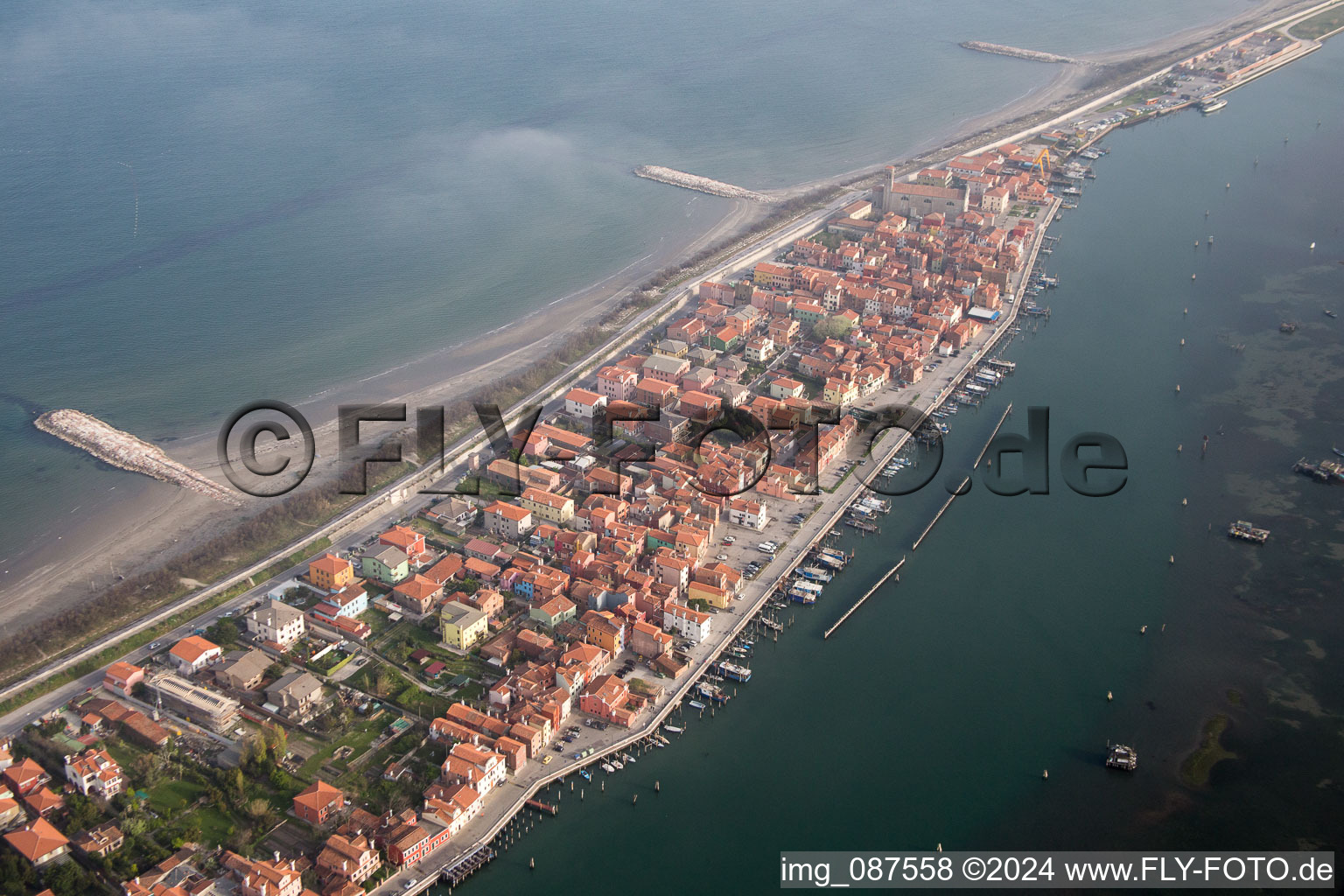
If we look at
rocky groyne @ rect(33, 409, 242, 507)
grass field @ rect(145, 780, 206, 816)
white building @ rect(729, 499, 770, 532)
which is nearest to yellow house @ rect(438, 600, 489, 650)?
grass field @ rect(145, 780, 206, 816)

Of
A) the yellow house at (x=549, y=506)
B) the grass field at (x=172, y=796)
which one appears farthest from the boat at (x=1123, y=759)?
the grass field at (x=172, y=796)

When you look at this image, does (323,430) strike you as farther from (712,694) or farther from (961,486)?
(961,486)

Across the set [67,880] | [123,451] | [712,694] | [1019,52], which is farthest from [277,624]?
[1019,52]

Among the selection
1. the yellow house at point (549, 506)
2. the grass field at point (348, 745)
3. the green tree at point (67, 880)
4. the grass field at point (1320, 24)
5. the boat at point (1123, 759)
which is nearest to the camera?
the green tree at point (67, 880)

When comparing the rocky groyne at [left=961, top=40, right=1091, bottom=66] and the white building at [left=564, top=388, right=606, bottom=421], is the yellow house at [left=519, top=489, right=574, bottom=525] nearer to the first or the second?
the white building at [left=564, top=388, right=606, bottom=421]

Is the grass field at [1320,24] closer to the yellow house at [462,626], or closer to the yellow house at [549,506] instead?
the yellow house at [549,506]

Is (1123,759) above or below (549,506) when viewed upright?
below
